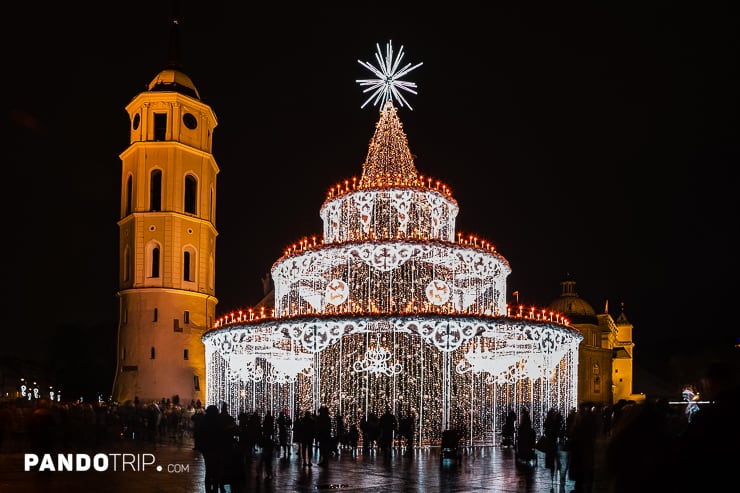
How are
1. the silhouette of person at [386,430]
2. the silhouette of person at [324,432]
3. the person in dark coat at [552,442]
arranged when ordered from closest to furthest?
the person in dark coat at [552,442]
the silhouette of person at [324,432]
the silhouette of person at [386,430]

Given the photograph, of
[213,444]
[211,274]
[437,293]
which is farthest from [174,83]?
[213,444]

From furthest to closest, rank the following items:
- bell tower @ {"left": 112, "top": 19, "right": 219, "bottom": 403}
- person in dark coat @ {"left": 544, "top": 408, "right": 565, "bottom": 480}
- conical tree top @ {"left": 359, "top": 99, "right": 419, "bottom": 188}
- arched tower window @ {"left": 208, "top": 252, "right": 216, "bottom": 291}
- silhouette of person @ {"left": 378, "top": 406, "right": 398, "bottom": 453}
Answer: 1. arched tower window @ {"left": 208, "top": 252, "right": 216, "bottom": 291}
2. bell tower @ {"left": 112, "top": 19, "right": 219, "bottom": 403}
3. conical tree top @ {"left": 359, "top": 99, "right": 419, "bottom": 188}
4. silhouette of person @ {"left": 378, "top": 406, "right": 398, "bottom": 453}
5. person in dark coat @ {"left": 544, "top": 408, "right": 565, "bottom": 480}

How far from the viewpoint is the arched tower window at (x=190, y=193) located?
60.9m

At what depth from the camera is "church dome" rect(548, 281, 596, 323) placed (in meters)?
115

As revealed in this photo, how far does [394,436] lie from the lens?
29.9 m

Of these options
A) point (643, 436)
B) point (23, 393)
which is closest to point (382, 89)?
point (643, 436)

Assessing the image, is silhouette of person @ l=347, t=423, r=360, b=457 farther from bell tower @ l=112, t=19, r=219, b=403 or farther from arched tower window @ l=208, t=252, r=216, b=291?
arched tower window @ l=208, t=252, r=216, b=291

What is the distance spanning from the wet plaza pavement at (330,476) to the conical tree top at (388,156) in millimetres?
11203

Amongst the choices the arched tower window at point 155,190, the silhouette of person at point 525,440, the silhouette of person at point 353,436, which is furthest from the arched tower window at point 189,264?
the silhouette of person at point 525,440

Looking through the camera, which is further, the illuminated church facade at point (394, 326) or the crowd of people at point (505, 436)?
the illuminated church facade at point (394, 326)

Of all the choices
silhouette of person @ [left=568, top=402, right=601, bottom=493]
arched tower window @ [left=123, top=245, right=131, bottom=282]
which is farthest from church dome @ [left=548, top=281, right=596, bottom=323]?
silhouette of person @ [left=568, top=402, right=601, bottom=493]

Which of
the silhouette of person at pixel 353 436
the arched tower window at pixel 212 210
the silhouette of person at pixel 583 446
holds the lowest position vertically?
the silhouette of person at pixel 353 436

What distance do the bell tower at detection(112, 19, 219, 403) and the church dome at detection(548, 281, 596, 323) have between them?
63.5 m

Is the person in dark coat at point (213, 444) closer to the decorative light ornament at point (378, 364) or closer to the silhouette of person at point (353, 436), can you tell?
the silhouette of person at point (353, 436)
